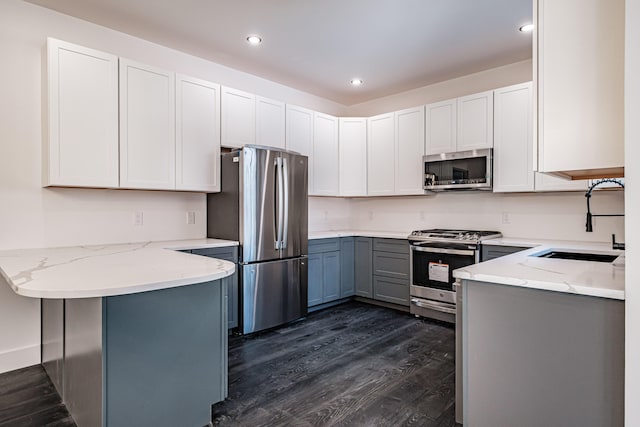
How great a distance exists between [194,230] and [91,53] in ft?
5.74

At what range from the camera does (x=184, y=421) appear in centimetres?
180

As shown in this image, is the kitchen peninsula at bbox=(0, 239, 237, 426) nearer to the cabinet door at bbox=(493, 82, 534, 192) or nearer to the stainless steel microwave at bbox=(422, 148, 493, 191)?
the stainless steel microwave at bbox=(422, 148, 493, 191)

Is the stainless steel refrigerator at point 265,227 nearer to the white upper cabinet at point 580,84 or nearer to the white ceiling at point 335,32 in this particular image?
the white ceiling at point 335,32

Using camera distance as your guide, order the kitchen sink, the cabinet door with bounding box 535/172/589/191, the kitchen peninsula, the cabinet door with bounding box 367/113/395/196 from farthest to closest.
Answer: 1. the cabinet door with bounding box 367/113/395/196
2. the cabinet door with bounding box 535/172/589/191
3. the kitchen sink
4. the kitchen peninsula

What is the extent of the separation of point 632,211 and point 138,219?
11.2ft

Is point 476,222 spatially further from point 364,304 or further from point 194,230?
point 194,230

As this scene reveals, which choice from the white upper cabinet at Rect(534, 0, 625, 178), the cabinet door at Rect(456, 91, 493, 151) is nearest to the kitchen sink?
the white upper cabinet at Rect(534, 0, 625, 178)

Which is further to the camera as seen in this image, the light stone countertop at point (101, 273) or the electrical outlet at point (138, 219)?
the electrical outlet at point (138, 219)

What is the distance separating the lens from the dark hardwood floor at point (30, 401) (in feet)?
6.59

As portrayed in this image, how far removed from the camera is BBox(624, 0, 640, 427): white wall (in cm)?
114

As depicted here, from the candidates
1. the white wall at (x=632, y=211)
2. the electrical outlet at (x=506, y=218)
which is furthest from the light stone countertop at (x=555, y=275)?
the electrical outlet at (x=506, y=218)

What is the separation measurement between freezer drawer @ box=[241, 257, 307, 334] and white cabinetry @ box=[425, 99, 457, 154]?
1.97m

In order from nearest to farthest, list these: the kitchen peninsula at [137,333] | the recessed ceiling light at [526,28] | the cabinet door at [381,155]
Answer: the kitchen peninsula at [137,333], the recessed ceiling light at [526,28], the cabinet door at [381,155]

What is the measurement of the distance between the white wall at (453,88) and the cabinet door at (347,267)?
1961 mm
